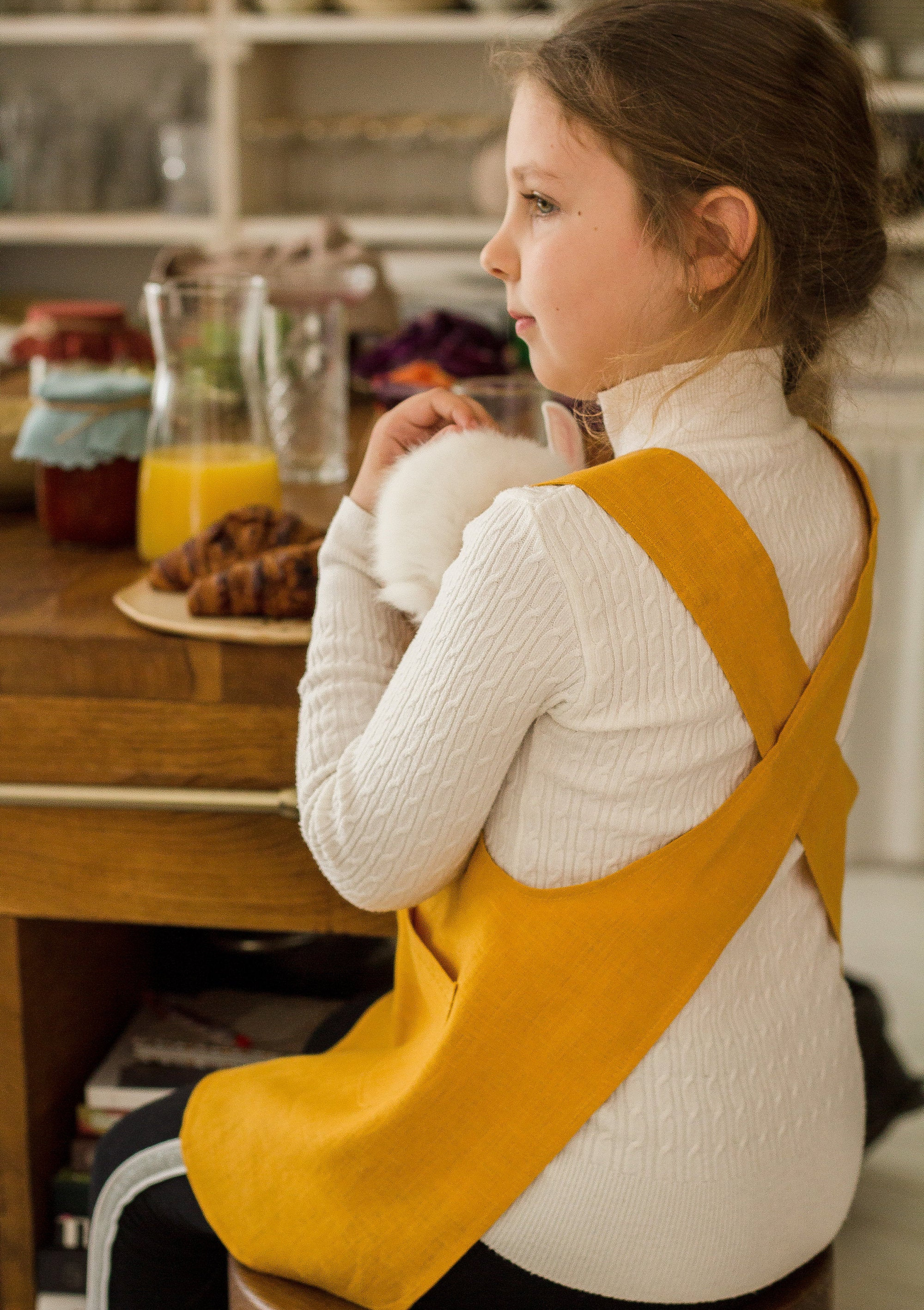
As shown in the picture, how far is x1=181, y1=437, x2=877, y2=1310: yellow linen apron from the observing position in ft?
2.14

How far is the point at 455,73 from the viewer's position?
3.40 meters

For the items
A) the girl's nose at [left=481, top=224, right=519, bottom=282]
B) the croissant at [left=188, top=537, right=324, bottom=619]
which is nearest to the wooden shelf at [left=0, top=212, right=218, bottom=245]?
the croissant at [left=188, top=537, right=324, bottom=619]

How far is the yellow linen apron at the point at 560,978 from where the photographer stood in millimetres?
652

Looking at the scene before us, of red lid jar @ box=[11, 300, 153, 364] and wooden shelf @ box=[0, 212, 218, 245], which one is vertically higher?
red lid jar @ box=[11, 300, 153, 364]

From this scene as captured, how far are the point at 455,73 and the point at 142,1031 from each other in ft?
9.43

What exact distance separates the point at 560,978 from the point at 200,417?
2.00 feet

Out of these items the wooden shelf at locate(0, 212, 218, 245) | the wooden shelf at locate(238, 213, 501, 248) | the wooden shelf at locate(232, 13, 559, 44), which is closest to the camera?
the wooden shelf at locate(232, 13, 559, 44)

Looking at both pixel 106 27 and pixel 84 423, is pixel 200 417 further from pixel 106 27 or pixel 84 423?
pixel 106 27

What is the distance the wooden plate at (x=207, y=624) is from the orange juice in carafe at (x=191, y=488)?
110 mm

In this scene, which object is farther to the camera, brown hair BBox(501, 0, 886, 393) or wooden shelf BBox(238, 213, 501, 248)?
wooden shelf BBox(238, 213, 501, 248)

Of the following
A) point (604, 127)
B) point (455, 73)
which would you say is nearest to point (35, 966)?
point (604, 127)

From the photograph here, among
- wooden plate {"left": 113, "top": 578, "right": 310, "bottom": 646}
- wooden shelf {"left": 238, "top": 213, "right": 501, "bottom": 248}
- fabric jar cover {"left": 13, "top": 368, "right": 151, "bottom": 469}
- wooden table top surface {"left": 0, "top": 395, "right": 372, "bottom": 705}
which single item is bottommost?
wooden shelf {"left": 238, "top": 213, "right": 501, "bottom": 248}

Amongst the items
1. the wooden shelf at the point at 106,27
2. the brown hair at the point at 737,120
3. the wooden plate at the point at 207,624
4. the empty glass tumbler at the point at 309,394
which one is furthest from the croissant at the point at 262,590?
the wooden shelf at the point at 106,27

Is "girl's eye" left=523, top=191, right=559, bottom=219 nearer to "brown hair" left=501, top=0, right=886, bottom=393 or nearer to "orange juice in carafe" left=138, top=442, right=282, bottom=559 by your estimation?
"brown hair" left=501, top=0, right=886, bottom=393
